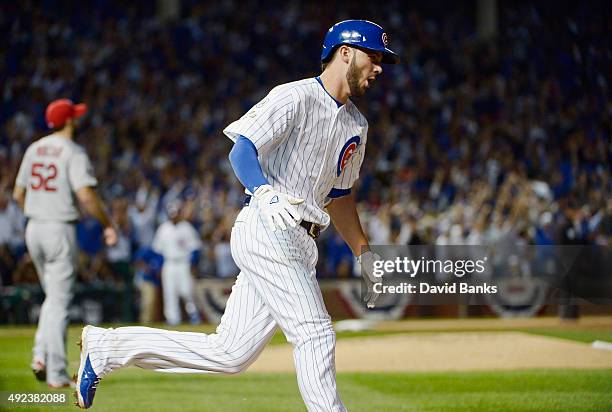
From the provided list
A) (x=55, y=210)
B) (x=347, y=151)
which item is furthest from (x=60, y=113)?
(x=347, y=151)

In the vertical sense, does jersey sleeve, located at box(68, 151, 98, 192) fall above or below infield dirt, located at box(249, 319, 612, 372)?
above

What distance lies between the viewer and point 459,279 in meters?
7.47

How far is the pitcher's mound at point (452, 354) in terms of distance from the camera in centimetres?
943

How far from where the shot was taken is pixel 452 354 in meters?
10.4

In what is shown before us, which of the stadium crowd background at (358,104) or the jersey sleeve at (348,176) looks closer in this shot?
the jersey sleeve at (348,176)

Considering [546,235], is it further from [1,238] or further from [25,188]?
[25,188]

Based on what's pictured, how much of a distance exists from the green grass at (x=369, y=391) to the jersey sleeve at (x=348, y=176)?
200cm

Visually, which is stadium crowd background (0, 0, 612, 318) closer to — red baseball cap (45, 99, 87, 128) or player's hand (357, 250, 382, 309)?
red baseball cap (45, 99, 87, 128)

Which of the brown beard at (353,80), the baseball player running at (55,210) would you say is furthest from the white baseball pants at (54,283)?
the brown beard at (353,80)

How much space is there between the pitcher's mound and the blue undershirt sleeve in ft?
16.7

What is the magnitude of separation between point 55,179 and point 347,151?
365 centimetres

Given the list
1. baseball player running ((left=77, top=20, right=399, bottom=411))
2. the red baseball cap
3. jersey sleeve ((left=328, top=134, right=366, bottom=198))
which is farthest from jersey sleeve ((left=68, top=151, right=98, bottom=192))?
jersey sleeve ((left=328, top=134, right=366, bottom=198))

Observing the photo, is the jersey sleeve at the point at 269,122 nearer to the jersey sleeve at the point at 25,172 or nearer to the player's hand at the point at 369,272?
the player's hand at the point at 369,272

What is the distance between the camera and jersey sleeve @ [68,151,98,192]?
798 cm
